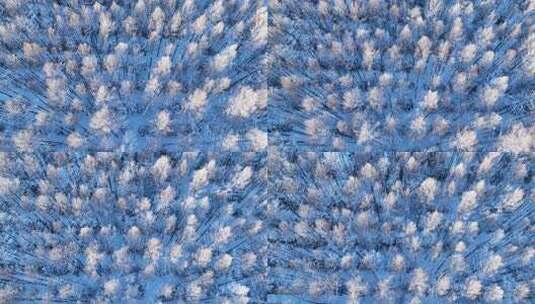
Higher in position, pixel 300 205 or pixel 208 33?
pixel 208 33

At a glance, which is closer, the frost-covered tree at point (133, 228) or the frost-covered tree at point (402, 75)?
the frost-covered tree at point (133, 228)

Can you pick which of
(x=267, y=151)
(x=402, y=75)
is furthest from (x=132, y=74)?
(x=402, y=75)

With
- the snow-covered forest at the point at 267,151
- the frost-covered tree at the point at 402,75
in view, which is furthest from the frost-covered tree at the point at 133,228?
the frost-covered tree at the point at 402,75

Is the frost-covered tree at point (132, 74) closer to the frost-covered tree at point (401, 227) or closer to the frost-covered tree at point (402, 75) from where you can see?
the frost-covered tree at point (402, 75)

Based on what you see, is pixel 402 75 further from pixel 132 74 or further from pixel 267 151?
pixel 132 74

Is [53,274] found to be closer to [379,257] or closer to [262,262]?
[262,262]

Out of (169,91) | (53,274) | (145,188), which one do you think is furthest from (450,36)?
(53,274)
